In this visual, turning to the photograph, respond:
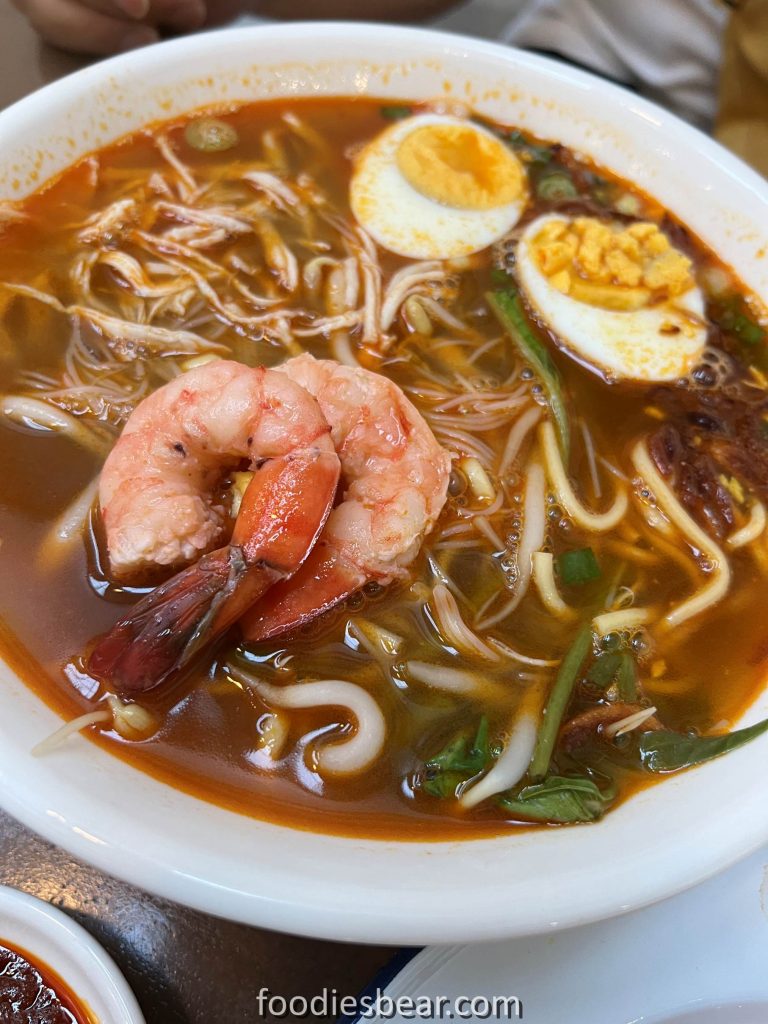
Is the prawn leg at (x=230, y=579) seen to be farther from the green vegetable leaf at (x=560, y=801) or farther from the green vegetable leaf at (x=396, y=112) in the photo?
the green vegetable leaf at (x=396, y=112)

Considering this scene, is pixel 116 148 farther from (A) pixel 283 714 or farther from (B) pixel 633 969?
(B) pixel 633 969

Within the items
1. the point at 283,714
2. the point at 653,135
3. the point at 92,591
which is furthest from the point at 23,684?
the point at 653,135

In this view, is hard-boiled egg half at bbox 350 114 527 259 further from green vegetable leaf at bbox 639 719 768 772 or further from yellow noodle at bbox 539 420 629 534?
green vegetable leaf at bbox 639 719 768 772

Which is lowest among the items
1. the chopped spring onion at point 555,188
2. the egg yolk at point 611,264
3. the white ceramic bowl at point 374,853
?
the white ceramic bowl at point 374,853

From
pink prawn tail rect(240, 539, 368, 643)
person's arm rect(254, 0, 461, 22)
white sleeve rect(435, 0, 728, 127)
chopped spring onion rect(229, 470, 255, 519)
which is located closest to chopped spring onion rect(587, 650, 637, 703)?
pink prawn tail rect(240, 539, 368, 643)

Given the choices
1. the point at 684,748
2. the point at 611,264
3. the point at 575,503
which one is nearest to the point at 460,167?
the point at 611,264

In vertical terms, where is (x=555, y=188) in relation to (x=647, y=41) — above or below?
below

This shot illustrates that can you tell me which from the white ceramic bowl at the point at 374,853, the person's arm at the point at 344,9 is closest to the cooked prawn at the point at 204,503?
the white ceramic bowl at the point at 374,853

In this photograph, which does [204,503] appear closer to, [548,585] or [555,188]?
[548,585]
